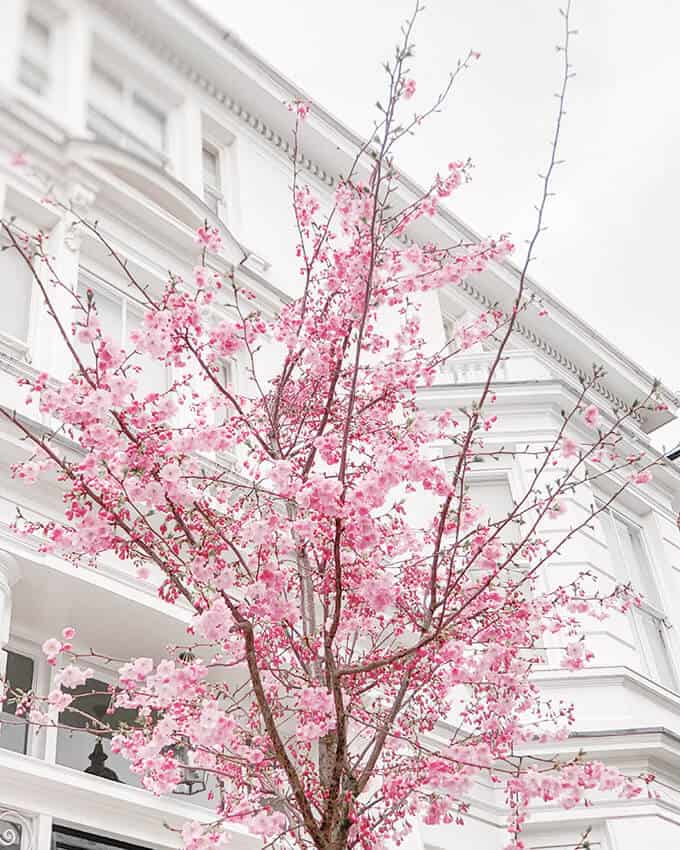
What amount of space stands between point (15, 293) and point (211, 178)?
10.8 ft

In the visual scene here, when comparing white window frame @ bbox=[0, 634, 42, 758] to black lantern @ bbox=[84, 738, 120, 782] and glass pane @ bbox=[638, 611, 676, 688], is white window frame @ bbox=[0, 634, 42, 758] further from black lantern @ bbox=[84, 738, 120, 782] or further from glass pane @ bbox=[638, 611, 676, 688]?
glass pane @ bbox=[638, 611, 676, 688]

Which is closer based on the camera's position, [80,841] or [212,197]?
[80,841]

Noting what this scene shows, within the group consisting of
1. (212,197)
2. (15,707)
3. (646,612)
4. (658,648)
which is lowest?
(15,707)

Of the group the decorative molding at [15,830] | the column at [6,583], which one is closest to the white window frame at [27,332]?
the column at [6,583]

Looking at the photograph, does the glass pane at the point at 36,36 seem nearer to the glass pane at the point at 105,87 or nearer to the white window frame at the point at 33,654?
the glass pane at the point at 105,87

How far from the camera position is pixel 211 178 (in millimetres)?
9070

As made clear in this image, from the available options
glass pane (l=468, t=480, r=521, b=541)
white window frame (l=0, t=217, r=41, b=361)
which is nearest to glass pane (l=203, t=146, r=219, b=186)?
white window frame (l=0, t=217, r=41, b=361)

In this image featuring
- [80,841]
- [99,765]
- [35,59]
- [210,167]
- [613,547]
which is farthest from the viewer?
[613,547]

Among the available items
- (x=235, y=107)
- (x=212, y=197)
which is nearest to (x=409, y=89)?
(x=212, y=197)

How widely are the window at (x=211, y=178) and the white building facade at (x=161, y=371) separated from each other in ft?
0.07

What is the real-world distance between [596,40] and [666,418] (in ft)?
28.6

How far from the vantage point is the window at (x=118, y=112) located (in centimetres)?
376

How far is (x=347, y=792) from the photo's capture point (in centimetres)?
347

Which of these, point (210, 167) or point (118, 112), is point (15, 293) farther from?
point (210, 167)
